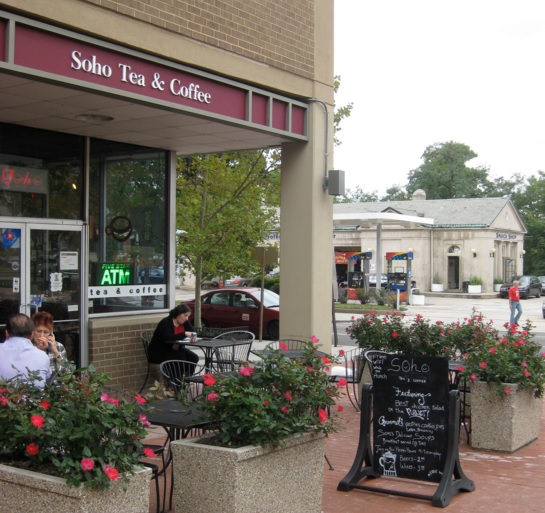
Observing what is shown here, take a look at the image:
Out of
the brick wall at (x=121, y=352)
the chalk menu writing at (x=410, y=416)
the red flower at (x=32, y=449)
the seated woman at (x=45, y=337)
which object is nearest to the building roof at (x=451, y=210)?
the brick wall at (x=121, y=352)

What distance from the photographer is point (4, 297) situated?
9.37 m

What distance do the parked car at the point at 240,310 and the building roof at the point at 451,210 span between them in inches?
1171

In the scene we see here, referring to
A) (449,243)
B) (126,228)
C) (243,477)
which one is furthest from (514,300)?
(449,243)

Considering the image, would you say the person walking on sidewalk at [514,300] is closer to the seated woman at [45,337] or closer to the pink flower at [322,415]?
the seated woman at [45,337]

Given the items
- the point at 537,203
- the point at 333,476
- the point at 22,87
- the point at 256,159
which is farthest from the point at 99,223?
the point at 537,203

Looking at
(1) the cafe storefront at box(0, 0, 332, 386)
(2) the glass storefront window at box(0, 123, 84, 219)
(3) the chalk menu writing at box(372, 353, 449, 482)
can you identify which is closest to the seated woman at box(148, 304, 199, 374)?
(1) the cafe storefront at box(0, 0, 332, 386)

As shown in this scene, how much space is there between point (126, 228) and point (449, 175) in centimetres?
8173

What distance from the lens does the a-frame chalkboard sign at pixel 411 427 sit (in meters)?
6.54

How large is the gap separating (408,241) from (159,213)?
42936mm

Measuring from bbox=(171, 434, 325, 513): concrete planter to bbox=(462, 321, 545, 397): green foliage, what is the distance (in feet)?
10.8

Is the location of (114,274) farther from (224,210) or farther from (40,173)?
(224,210)

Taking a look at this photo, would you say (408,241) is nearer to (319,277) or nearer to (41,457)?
(319,277)

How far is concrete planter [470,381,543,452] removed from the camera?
8.12 metres

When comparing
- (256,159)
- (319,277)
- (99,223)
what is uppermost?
(256,159)
